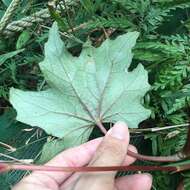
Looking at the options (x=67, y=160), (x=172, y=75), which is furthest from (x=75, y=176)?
(x=172, y=75)

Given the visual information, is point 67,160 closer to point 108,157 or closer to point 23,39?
point 108,157

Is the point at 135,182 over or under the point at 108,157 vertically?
under

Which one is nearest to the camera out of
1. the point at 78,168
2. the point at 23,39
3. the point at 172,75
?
the point at 78,168

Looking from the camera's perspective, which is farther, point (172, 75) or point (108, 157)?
point (172, 75)

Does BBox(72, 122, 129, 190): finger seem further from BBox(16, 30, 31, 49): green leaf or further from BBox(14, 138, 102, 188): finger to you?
BBox(16, 30, 31, 49): green leaf

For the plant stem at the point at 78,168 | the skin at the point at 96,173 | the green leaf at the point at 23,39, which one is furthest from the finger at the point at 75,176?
the green leaf at the point at 23,39

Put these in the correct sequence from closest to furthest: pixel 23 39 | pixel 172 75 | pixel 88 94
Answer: pixel 88 94 → pixel 172 75 → pixel 23 39
